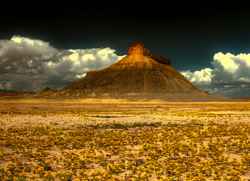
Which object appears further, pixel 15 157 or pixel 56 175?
pixel 15 157

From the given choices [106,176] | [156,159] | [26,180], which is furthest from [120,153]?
[26,180]

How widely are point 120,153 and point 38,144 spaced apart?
5248 mm

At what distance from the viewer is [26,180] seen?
43.0 ft

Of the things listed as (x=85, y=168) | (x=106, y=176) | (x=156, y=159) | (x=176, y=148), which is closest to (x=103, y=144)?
(x=176, y=148)

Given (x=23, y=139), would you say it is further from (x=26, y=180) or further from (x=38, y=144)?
(x=26, y=180)

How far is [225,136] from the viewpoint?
28.2 meters

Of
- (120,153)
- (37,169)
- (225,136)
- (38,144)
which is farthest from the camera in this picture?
(225,136)

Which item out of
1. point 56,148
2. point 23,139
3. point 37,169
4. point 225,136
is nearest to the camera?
point 37,169

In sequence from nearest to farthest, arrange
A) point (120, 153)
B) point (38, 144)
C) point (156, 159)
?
point (156, 159)
point (120, 153)
point (38, 144)

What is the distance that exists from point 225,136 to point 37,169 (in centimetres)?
1647

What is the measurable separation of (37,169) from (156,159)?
5.18m

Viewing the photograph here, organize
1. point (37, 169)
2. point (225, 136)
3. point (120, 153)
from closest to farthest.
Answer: point (37, 169) < point (120, 153) < point (225, 136)

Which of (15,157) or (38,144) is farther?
(38,144)

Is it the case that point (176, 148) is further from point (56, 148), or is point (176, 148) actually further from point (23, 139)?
point (23, 139)
